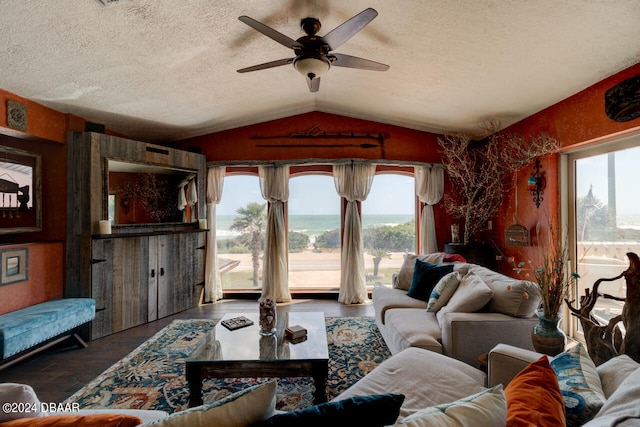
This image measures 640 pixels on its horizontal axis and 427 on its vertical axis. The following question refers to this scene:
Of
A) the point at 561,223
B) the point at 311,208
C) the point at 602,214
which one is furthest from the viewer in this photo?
the point at 311,208

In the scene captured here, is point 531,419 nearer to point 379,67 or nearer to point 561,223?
point 379,67

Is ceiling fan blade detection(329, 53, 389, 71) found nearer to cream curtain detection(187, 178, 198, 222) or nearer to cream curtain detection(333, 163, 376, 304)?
cream curtain detection(333, 163, 376, 304)

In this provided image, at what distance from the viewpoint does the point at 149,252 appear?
13.4 ft

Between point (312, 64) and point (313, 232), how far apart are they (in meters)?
3.43

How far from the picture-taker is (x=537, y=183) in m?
3.66

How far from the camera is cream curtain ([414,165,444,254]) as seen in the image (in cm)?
506

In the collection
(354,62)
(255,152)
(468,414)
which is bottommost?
(468,414)

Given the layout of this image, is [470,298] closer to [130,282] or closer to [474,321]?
[474,321]

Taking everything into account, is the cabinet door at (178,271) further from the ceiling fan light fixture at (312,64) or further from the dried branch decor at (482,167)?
the dried branch decor at (482,167)

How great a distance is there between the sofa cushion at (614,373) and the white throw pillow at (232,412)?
129 centimetres

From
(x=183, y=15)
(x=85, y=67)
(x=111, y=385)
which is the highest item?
(x=183, y=15)

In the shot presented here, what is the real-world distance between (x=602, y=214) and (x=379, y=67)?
2690 mm

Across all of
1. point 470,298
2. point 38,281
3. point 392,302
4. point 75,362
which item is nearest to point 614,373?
point 470,298

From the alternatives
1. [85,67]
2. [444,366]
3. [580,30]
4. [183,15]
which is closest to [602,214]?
[580,30]
